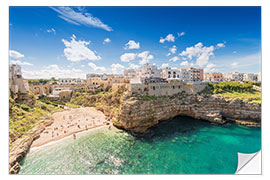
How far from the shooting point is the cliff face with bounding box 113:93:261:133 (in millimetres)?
15648

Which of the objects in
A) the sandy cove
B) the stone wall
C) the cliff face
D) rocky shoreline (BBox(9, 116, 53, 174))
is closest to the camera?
rocky shoreline (BBox(9, 116, 53, 174))

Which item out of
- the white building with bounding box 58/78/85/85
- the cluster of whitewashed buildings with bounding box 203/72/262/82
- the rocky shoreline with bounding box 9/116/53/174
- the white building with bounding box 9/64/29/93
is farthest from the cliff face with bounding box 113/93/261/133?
the white building with bounding box 58/78/85/85

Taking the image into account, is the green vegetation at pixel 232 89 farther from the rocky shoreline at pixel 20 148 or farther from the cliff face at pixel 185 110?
the rocky shoreline at pixel 20 148

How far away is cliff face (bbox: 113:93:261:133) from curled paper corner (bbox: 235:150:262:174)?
33.8 feet

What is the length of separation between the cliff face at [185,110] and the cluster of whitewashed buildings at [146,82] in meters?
2.03

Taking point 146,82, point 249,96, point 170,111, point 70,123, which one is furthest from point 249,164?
point 70,123

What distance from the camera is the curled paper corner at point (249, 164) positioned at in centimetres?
685

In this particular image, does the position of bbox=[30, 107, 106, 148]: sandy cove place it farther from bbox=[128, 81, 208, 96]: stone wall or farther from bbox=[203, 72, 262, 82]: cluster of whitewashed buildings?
bbox=[203, 72, 262, 82]: cluster of whitewashed buildings

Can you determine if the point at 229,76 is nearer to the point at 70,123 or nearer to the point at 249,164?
the point at 249,164

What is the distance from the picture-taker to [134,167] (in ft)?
30.9

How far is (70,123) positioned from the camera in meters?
17.9

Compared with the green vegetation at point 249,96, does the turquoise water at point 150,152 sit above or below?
below

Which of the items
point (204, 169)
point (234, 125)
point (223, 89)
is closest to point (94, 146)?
point (204, 169)

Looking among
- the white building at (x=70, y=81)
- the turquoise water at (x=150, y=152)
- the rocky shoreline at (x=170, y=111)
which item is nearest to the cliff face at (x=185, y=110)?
the rocky shoreline at (x=170, y=111)
